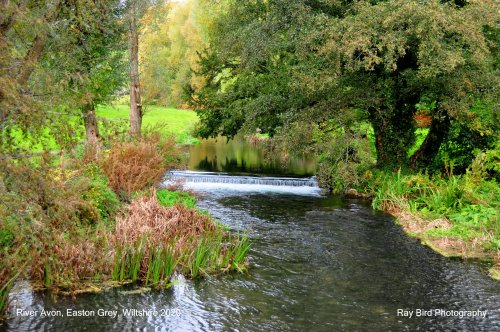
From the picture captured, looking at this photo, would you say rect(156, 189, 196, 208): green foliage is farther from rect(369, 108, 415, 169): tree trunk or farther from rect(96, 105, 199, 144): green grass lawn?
rect(96, 105, 199, 144): green grass lawn

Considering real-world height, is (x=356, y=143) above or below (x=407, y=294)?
above

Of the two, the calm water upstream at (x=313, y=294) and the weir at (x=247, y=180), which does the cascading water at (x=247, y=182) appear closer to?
the weir at (x=247, y=180)

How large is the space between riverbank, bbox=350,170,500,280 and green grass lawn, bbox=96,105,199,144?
23064 mm

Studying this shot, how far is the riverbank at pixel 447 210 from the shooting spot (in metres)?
11.9

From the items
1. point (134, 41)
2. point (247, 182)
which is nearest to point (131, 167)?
point (247, 182)

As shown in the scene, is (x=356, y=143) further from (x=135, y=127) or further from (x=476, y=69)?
(x=135, y=127)

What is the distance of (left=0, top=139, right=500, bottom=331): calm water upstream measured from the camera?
7891 millimetres

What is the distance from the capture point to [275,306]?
8617 millimetres

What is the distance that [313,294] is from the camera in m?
9.20

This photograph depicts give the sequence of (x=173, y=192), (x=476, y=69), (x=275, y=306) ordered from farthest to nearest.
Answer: (x=476, y=69)
(x=173, y=192)
(x=275, y=306)

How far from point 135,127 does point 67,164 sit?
9654 mm

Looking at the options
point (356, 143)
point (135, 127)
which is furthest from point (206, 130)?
point (356, 143)

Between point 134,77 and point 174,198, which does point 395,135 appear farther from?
point 134,77

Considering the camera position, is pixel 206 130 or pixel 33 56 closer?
pixel 33 56
